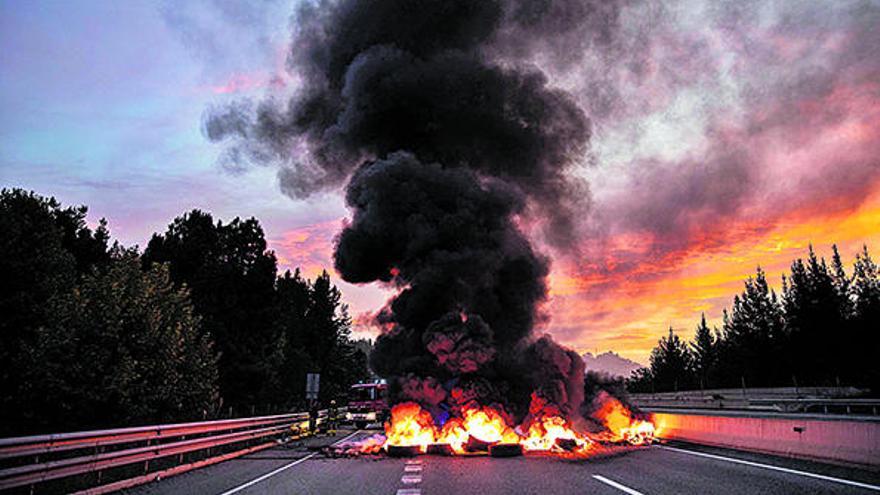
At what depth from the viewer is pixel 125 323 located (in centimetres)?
2377

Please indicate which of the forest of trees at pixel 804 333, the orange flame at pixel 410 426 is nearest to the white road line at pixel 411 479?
the orange flame at pixel 410 426

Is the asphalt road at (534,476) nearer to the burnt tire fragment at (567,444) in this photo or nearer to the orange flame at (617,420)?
the burnt tire fragment at (567,444)

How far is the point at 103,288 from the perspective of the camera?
22844 millimetres

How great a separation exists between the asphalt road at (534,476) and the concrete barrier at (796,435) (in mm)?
564

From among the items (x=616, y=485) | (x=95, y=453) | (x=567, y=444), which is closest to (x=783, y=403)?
(x=567, y=444)

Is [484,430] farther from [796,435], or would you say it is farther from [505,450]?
[796,435]

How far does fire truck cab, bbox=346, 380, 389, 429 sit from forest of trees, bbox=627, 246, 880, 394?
3389 cm

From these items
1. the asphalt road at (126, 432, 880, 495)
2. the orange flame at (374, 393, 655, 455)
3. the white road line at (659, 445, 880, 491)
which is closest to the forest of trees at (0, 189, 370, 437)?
the asphalt road at (126, 432, 880, 495)

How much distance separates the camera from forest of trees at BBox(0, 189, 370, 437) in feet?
71.9

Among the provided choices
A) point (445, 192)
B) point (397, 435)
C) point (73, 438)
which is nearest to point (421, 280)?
point (445, 192)

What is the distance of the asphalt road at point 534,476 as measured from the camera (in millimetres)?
10062

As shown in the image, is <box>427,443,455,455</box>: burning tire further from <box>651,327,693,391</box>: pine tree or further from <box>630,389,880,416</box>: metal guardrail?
<box>651,327,693,391</box>: pine tree

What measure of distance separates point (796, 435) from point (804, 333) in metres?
64.0

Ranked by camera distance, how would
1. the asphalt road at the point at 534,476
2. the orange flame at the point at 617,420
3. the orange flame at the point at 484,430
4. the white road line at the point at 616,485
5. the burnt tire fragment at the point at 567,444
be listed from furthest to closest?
the orange flame at the point at 617,420 → the orange flame at the point at 484,430 → the burnt tire fragment at the point at 567,444 → the asphalt road at the point at 534,476 → the white road line at the point at 616,485
